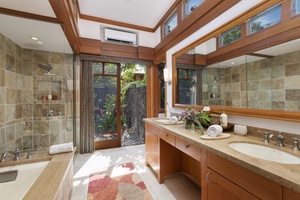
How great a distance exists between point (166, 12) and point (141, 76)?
2.33m

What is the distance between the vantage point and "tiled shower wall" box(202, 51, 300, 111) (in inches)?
44.0

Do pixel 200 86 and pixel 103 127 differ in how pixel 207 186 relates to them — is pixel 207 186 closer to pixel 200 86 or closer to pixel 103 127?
pixel 200 86

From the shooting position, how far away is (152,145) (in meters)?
2.28

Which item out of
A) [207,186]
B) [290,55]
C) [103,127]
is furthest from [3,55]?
[290,55]

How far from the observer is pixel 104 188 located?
1952 millimetres

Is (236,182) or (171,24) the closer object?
(236,182)

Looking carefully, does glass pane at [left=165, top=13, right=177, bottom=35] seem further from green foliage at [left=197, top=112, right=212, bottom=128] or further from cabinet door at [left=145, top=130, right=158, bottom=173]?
cabinet door at [left=145, top=130, right=158, bottom=173]

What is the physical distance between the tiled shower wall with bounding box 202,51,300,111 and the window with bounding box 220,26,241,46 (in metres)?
0.33

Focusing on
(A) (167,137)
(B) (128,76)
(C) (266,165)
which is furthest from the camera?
Answer: (B) (128,76)

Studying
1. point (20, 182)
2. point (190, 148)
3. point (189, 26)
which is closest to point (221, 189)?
point (190, 148)

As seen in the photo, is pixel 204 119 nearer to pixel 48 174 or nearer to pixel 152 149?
pixel 152 149

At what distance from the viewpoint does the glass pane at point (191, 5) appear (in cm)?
220

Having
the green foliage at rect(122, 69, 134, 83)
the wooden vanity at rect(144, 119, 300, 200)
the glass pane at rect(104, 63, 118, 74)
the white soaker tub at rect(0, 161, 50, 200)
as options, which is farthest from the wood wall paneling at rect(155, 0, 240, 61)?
the white soaker tub at rect(0, 161, 50, 200)

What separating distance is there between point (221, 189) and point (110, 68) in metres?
3.24
